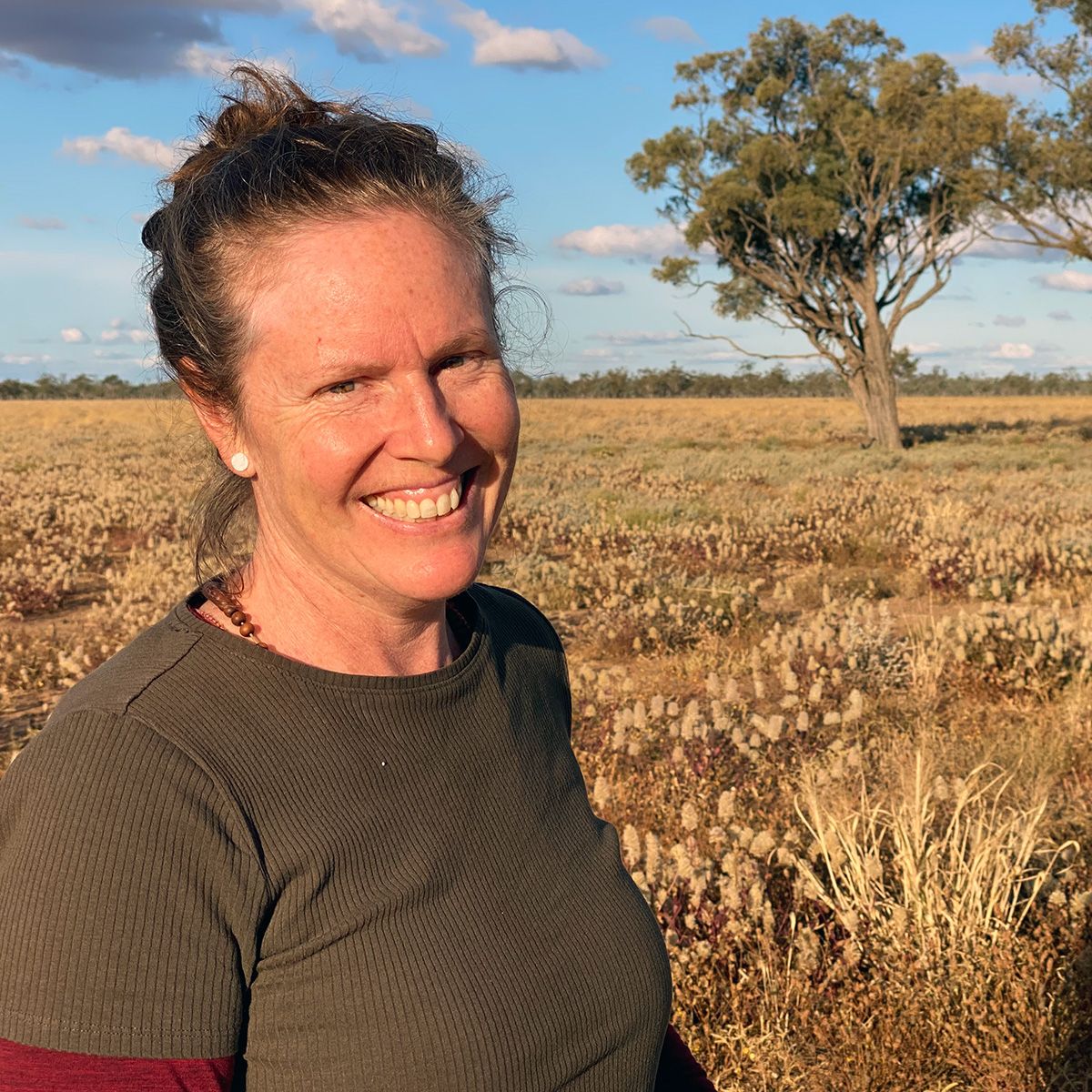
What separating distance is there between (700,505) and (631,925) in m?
12.2

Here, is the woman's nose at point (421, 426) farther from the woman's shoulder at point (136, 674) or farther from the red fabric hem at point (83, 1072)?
the red fabric hem at point (83, 1072)

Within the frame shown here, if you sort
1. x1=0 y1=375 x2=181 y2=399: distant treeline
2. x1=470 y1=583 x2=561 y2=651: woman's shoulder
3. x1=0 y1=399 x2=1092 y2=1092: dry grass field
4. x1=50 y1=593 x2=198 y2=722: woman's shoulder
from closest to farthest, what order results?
x1=50 y1=593 x2=198 y2=722: woman's shoulder, x1=470 y1=583 x2=561 y2=651: woman's shoulder, x1=0 y1=399 x2=1092 y2=1092: dry grass field, x1=0 y1=375 x2=181 y2=399: distant treeline

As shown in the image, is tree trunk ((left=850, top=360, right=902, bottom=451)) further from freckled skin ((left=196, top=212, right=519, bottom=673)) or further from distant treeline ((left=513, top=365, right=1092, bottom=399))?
distant treeline ((left=513, top=365, right=1092, bottom=399))

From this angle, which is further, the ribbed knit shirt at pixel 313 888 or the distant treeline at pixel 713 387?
the distant treeline at pixel 713 387

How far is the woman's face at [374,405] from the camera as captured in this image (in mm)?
1448

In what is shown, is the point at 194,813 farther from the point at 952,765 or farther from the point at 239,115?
the point at 952,765

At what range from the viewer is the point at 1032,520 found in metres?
11.6

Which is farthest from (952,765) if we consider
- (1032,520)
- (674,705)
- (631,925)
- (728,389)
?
(728,389)

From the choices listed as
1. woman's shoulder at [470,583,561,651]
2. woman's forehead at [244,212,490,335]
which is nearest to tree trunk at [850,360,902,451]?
woman's shoulder at [470,583,561,651]

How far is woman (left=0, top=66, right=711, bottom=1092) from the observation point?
112cm

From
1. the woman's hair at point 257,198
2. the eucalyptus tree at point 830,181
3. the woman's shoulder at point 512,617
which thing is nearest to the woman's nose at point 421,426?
the woman's hair at point 257,198

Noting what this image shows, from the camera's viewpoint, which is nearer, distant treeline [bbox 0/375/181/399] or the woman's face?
the woman's face

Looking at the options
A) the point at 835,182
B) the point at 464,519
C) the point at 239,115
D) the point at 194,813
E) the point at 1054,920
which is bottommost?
the point at 1054,920

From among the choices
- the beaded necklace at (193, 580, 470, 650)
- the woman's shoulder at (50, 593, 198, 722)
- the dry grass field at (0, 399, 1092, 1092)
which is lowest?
the dry grass field at (0, 399, 1092, 1092)
